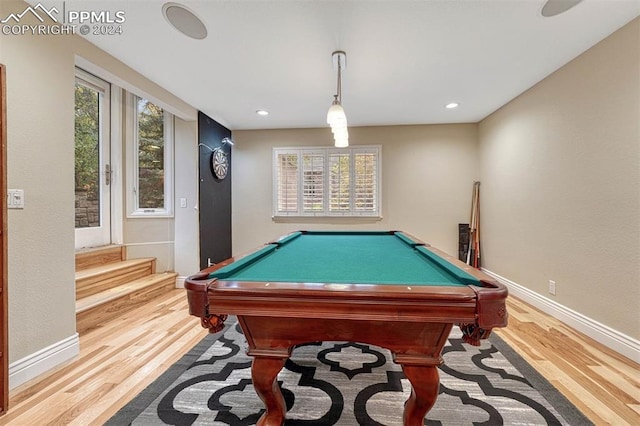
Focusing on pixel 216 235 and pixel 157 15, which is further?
pixel 216 235

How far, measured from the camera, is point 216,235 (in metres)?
4.10

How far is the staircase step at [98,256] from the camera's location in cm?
294

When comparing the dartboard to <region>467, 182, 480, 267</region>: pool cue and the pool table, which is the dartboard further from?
<region>467, 182, 480, 267</region>: pool cue

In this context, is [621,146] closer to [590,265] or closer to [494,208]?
[590,265]

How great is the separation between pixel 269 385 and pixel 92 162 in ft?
11.4

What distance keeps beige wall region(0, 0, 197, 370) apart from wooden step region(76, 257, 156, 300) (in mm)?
794

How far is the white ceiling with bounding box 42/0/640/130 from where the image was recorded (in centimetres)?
179

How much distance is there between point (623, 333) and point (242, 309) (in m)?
2.71

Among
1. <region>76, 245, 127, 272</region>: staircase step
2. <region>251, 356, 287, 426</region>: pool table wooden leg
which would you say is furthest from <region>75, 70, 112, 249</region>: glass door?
<region>251, 356, 287, 426</region>: pool table wooden leg

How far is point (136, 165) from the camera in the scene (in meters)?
3.61

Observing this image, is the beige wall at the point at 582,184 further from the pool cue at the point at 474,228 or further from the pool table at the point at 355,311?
the pool table at the point at 355,311

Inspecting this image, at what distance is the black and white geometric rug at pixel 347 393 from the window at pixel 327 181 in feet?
8.72

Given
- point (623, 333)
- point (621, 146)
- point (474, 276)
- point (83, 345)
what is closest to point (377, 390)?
point (474, 276)

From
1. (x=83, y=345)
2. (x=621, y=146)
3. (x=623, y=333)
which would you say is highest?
(x=621, y=146)
